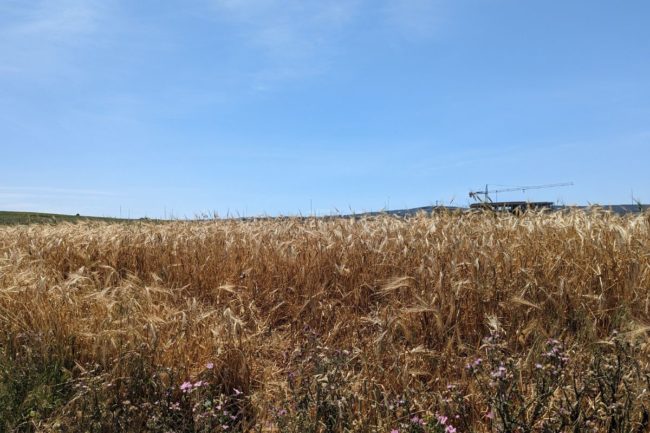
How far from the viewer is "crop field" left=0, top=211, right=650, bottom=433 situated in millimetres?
3420

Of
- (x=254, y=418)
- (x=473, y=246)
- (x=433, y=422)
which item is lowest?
(x=254, y=418)

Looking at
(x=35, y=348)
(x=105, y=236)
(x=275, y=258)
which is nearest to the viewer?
(x=35, y=348)

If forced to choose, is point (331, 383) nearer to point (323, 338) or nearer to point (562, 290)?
point (323, 338)

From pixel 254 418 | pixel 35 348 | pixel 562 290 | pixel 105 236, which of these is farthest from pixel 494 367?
pixel 105 236

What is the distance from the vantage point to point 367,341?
15.2ft

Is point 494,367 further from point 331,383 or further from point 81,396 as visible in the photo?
point 81,396

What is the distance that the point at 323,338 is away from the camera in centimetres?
505

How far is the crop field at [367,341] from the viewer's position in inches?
135

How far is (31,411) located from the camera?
372 centimetres

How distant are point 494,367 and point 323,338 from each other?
1.97 metres

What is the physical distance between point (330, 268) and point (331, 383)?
2440mm

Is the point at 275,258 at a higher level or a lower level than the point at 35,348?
higher

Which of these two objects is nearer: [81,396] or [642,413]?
[642,413]

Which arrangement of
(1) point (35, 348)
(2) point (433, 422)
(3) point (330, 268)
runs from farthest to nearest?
(3) point (330, 268), (1) point (35, 348), (2) point (433, 422)
